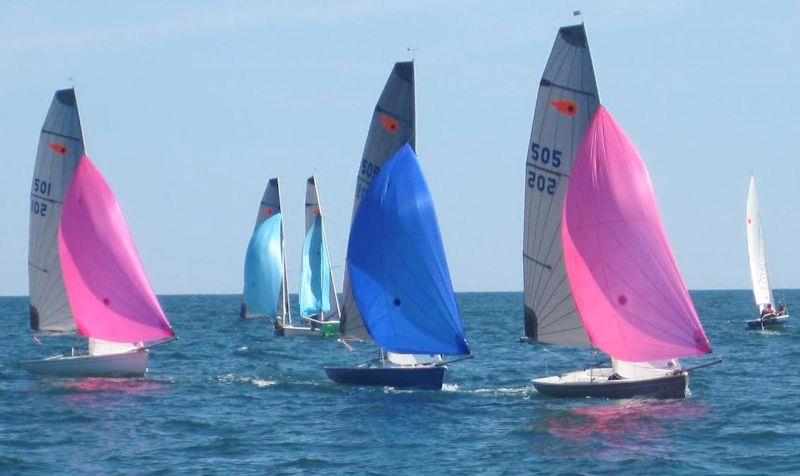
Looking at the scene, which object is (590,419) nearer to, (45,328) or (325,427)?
(325,427)

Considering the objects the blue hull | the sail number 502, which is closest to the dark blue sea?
the blue hull

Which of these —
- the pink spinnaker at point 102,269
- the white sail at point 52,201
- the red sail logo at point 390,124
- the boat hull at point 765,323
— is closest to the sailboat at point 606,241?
the red sail logo at point 390,124

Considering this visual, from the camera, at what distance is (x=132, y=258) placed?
41281 mm

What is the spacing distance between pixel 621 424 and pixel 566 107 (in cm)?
815

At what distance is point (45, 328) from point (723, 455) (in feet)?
78.3

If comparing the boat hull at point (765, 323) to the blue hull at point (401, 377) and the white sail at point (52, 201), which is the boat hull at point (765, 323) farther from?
the white sail at point (52, 201)

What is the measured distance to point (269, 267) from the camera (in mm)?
78312

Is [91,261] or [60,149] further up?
[60,149]

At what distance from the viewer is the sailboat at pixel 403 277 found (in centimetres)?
3538

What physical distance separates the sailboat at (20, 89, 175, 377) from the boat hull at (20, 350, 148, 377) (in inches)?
1.2

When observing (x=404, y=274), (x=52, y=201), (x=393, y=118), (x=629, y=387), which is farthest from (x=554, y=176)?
(x=52, y=201)

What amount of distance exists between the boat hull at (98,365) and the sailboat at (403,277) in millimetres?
8034

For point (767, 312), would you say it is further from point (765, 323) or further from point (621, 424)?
point (621, 424)

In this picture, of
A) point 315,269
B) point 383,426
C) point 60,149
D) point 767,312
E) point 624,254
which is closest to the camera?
point 383,426
